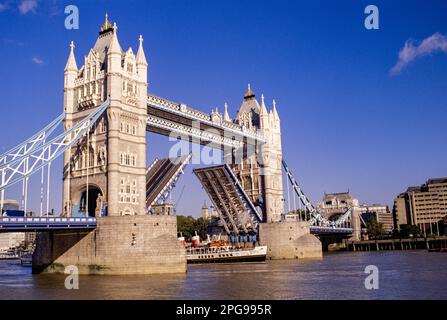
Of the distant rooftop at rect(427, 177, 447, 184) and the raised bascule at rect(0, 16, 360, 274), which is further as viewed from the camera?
the distant rooftop at rect(427, 177, 447, 184)

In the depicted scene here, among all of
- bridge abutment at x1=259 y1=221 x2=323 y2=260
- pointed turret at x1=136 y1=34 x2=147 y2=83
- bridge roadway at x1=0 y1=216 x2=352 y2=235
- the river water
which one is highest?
pointed turret at x1=136 y1=34 x2=147 y2=83

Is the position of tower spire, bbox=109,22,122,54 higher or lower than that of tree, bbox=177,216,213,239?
higher

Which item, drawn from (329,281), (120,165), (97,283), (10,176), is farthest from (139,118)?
(329,281)

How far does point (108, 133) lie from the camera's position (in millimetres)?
44562

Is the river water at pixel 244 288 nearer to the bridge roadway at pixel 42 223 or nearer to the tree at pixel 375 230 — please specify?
the bridge roadway at pixel 42 223

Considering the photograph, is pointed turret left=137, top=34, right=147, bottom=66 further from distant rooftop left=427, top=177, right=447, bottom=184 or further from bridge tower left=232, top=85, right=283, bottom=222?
distant rooftop left=427, top=177, right=447, bottom=184

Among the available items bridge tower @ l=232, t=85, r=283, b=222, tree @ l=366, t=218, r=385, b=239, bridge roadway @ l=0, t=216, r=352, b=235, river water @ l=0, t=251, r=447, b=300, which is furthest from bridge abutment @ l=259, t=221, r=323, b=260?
tree @ l=366, t=218, r=385, b=239

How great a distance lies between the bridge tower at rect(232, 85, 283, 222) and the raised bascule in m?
4.05

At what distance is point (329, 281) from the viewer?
33.6 metres

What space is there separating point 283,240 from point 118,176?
27.4 metres

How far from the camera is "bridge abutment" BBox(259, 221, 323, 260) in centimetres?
6378

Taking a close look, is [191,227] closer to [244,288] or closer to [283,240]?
[283,240]

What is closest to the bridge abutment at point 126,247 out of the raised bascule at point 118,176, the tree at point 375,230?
the raised bascule at point 118,176

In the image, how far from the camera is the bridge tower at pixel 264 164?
7015cm
